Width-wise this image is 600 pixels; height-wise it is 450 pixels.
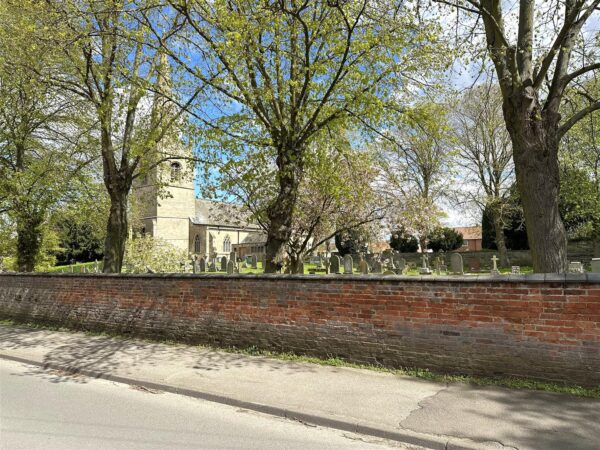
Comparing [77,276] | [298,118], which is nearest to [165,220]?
[77,276]

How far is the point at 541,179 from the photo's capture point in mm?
6570

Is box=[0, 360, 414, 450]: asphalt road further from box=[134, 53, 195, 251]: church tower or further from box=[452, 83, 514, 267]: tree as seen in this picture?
box=[452, 83, 514, 267]: tree

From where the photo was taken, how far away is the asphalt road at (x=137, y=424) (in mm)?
4172

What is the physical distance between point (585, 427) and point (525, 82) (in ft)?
16.2

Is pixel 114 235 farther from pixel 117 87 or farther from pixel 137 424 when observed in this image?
pixel 137 424

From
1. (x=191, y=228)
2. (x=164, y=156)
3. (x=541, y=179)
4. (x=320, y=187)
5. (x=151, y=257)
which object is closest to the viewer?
(x=541, y=179)

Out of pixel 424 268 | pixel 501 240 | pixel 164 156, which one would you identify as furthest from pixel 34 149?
pixel 501 240

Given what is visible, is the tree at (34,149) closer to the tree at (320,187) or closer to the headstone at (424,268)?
the tree at (320,187)

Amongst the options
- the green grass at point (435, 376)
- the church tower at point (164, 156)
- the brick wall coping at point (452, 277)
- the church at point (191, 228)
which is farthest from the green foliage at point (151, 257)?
the church at point (191, 228)

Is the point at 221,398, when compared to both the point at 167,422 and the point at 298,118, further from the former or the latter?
the point at 298,118

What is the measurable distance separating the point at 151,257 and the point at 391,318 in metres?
15.7

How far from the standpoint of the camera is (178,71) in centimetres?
993

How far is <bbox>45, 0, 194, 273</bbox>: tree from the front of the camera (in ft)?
31.5

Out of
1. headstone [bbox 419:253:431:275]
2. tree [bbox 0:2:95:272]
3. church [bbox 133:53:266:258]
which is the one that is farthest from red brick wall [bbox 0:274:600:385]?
church [bbox 133:53:266:258]
